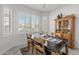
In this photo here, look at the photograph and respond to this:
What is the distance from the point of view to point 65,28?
1.98 metres

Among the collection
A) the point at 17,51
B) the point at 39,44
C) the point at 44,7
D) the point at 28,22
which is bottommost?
the point at 17,51

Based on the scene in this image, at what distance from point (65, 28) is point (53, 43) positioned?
37 centimetres

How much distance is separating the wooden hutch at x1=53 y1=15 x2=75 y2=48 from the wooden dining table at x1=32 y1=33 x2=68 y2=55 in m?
0.09

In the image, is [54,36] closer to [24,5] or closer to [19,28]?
[19,28]

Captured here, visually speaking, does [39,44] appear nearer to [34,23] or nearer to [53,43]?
[53,43]

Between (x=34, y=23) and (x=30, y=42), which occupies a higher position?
(x=34, y=23)

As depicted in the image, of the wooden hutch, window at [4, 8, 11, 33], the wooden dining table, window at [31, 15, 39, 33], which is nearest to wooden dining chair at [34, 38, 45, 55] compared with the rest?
the wooden dining table

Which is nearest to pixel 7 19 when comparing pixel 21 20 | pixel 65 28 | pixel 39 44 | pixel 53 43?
pixel 21 20

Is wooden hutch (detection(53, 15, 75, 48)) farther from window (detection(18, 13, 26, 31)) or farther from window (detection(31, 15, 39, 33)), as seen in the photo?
window (detection(18, 13, 26, 31))

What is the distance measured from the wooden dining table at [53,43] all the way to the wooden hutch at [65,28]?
85 mm

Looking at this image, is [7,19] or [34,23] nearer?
[7,19]

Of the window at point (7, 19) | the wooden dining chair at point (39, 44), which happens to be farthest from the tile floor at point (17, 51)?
the window at point (7, 19)

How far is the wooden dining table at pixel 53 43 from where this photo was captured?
6.08 ft
